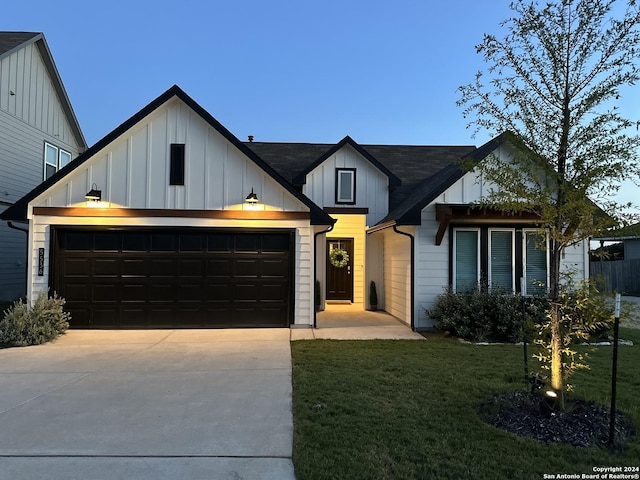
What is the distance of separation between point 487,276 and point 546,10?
6374mm

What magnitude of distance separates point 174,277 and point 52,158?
9498mm

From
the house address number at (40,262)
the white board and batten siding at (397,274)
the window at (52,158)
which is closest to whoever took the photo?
the house address number at (40,262)

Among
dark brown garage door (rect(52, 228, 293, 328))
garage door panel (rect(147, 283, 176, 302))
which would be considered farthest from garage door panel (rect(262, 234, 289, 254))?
garage door panel (rect(147, 283, 176, 302))

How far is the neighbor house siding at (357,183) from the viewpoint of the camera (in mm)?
13055

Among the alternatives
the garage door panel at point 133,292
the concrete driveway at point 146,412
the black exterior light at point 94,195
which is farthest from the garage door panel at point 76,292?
the black exterior light at point 94,195

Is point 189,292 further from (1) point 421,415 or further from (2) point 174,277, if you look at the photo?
(1) point 421,415

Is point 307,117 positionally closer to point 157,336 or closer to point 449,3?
point 449,3

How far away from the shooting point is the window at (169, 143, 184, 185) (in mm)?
9367

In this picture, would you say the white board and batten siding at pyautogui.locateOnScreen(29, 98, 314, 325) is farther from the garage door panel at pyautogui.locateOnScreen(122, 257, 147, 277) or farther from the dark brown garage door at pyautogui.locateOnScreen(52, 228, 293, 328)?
the garage door panel at pyautogui.locateOnScreen(122, 257, 147, 277)

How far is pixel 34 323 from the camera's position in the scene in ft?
26.3

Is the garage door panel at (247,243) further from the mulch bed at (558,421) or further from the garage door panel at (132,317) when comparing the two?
the mulch bed at (558,421)

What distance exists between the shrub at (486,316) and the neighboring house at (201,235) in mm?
805

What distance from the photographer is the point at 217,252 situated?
954 cm

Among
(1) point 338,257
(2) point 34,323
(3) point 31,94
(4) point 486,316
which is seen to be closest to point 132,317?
(2) point 34,323
